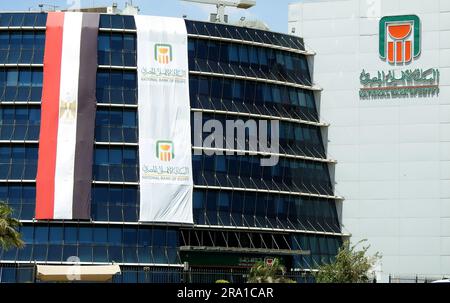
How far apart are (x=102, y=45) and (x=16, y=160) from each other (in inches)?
597

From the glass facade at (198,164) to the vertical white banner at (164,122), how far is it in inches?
54.2

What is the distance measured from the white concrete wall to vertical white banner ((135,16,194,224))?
18.6 metres

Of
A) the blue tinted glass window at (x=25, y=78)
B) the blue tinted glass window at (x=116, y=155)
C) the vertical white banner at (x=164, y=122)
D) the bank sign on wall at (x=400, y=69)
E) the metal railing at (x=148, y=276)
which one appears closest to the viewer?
the metal railing at (x=148, y=276)

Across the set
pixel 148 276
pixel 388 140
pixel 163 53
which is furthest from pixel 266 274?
pixel 388 140

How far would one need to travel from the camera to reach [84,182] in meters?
113

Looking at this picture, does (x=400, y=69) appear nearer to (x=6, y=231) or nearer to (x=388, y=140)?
(x=388, y=140)

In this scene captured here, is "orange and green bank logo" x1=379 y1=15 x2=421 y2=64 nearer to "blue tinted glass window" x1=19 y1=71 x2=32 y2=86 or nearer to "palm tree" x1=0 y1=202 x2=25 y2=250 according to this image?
"blue tinted glass window" x1=19 y1=71 x2=32 y2=86

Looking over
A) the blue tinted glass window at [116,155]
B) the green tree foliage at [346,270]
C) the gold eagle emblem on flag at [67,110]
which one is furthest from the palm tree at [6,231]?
the green tree foliage at [346,270]

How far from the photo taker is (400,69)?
4877 inches

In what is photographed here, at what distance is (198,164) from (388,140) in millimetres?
21832

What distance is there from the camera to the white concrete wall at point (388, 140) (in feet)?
398

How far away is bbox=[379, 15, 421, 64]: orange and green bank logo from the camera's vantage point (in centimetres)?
12325

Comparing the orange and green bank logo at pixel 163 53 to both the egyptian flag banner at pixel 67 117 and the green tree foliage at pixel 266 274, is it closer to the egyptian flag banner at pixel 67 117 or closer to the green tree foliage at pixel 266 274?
the egyptian flag banner at pixel 67 117
